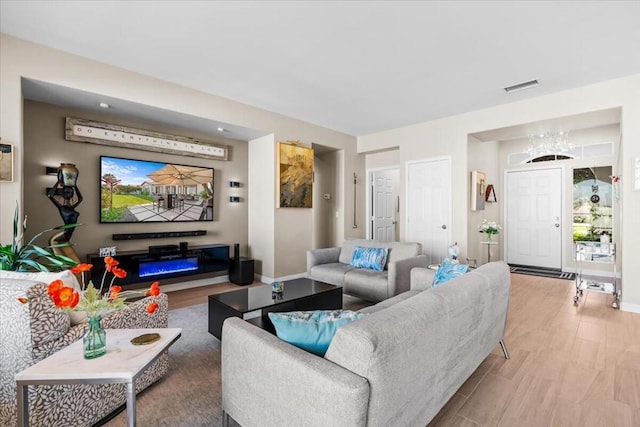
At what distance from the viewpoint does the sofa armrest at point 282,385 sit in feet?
3.47

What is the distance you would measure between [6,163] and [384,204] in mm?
6156

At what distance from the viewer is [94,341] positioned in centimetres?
136

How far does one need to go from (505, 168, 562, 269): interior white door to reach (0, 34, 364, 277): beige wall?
3.28 metres

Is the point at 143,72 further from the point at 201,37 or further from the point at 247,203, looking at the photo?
the point at 247,203

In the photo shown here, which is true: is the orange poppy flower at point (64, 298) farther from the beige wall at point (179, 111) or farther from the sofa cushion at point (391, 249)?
the sofa cushion at point (391, 249)

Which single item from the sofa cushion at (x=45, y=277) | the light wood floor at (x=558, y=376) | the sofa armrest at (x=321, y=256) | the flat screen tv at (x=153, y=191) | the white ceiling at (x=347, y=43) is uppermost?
the white ceiling at (x=347, y=43)

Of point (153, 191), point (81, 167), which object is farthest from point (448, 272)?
point (81, 167)

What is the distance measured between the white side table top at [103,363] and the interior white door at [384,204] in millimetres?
5649

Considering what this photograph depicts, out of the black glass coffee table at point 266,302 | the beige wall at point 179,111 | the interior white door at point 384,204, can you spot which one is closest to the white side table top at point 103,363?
the black glass coffee table at point 266,302

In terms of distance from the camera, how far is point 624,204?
370 cm

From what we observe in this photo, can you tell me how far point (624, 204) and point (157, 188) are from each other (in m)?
6.18

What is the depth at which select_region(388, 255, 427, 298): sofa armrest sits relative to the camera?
347 centimetres

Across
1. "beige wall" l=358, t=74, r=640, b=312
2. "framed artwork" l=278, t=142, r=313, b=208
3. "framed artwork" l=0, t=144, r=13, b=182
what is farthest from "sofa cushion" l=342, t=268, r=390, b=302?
"framed artwork" l=0, t=144, r=13, b=182

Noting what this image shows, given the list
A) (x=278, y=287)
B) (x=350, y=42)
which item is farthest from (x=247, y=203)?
(x=350, y=42)
